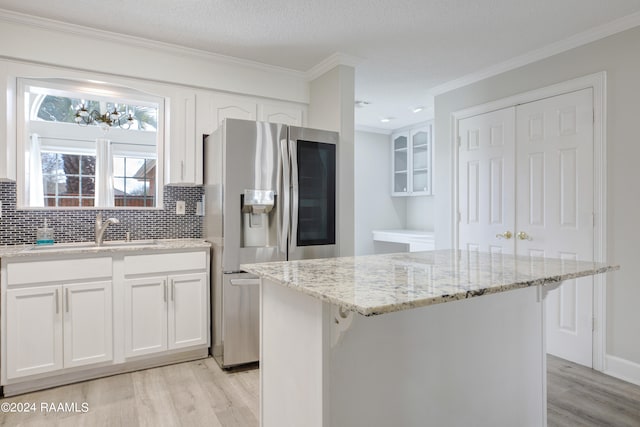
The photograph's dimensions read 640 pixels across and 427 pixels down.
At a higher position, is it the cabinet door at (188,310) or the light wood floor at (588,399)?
the cabinet door at (188,310)

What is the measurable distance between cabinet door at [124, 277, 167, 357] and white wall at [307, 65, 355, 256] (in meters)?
1.48

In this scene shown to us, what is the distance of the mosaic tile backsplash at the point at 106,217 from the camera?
269 cm

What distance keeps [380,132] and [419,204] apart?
49.3 inches

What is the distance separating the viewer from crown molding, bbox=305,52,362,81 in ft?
10.3

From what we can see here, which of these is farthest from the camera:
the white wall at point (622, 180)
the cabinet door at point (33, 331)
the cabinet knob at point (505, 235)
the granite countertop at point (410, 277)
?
the cabinet knob at point (505, 235)

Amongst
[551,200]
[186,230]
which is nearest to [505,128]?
[551,200]

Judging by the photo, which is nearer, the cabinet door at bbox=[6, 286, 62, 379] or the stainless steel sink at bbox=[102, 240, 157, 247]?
the cabinet door at bbox=[6, 286, 62, 379]

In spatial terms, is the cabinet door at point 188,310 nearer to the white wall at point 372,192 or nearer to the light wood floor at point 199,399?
the light wood floor at point 199,399

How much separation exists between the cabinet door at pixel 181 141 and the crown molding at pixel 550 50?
249cm

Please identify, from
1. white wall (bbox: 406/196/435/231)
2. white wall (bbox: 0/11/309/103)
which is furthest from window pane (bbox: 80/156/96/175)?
white wall (bbox: 406/196/435/231)

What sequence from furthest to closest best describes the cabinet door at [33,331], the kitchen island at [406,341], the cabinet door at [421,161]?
the cabinet door at [421,161], the cabinet door at [33,331], the kitchen island at [406,341]

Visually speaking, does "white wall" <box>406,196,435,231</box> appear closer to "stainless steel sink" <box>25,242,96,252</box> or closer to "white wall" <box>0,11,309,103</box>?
"white wall" <box>0,11,309,103</box>

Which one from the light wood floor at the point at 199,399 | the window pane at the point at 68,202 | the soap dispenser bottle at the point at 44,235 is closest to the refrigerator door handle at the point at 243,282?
the light wood floor at the point at 199,399

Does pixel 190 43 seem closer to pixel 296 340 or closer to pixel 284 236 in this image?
pixel 284 236
